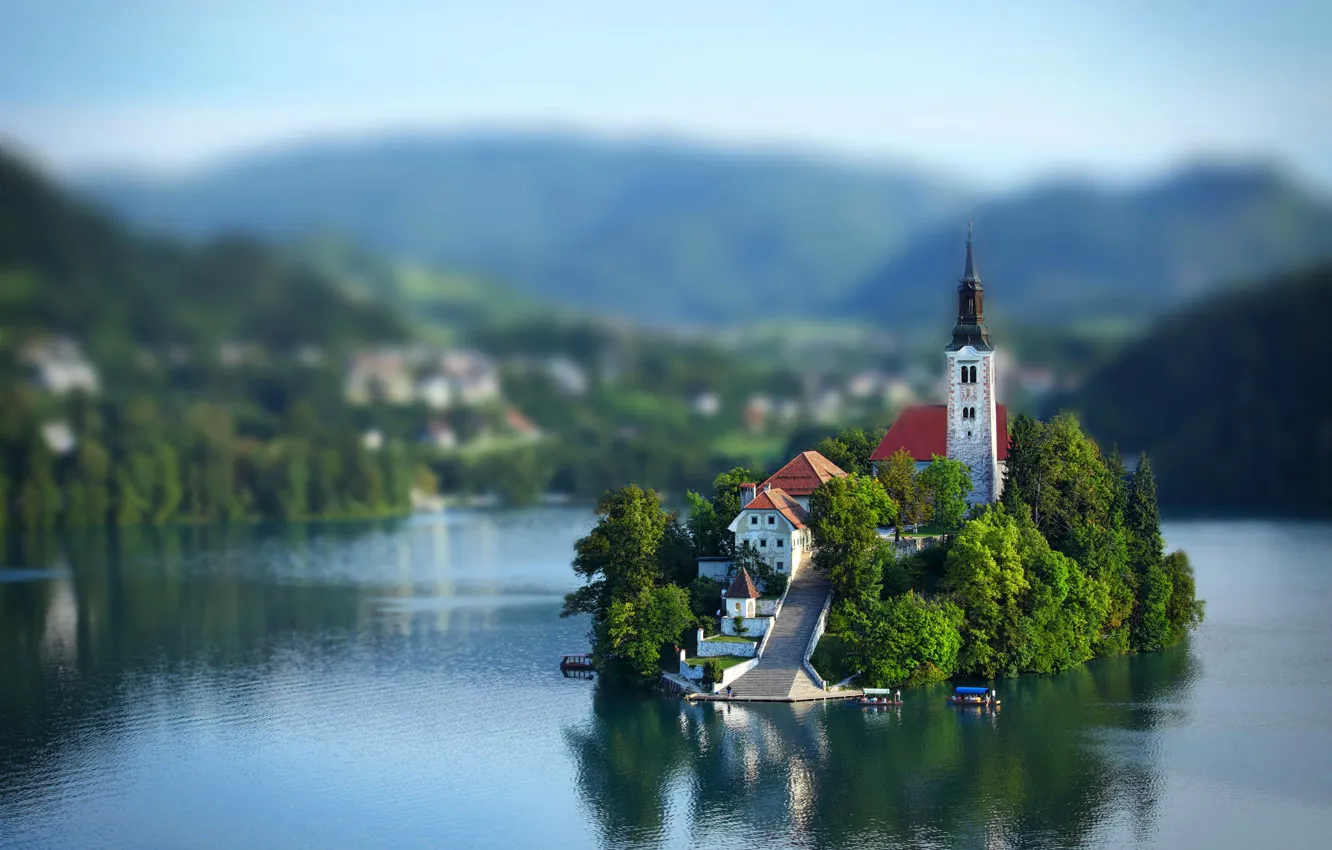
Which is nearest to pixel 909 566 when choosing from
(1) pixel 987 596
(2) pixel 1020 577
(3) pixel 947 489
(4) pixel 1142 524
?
(1) pixel 987 596

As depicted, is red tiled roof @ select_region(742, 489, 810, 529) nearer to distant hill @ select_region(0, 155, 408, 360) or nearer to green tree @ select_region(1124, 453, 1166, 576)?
green tree @ select_region(1124, 453, 1166, 576)

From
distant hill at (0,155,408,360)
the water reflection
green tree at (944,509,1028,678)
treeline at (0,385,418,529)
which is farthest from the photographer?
treeline at (0,385,418,529)

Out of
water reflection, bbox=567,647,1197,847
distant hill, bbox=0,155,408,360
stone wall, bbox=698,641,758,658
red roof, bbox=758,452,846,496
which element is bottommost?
water reflection, bbox=567,647,1197,847

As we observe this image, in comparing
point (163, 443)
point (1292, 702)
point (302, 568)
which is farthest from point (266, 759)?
point (163, 443)

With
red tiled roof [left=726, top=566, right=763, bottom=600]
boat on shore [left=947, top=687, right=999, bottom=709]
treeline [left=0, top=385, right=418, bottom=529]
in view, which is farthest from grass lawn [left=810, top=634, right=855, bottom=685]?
treeline [left=0, top=385, right=418, bottom=529]

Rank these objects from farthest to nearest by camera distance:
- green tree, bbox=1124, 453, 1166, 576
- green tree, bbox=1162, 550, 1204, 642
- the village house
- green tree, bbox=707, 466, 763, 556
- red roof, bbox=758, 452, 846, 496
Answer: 1. the village house
2. green tree, bbox=1162, 550, 1204, 642
3. green tree, bbox=1124, 453, 1166, 576
4. red roof, bbox=758, 452, 846, 496
5. green tree, bbox=707, 466, 763, 556

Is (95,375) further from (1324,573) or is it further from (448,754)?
(1324,573)
